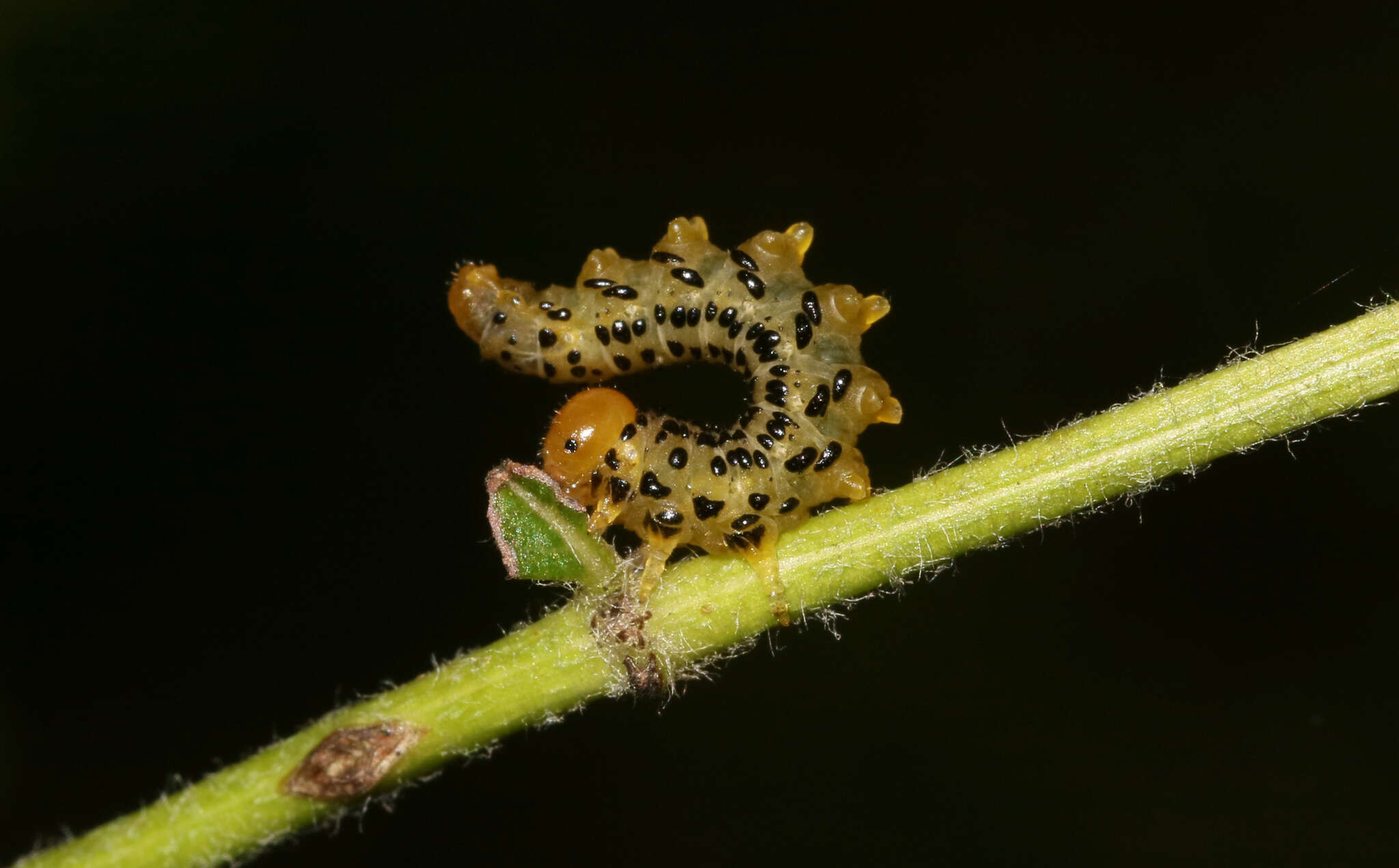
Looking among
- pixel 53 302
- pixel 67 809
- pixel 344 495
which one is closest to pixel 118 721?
pixel 67 809

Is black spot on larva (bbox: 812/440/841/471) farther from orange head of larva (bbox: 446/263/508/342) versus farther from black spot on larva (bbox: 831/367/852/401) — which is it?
orange head of larva (bbox: 446/263/508/342)

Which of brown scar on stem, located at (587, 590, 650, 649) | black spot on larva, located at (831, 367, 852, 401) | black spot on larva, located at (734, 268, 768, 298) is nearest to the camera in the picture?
brown scar on stem, located at (587, 590, 650, 649)

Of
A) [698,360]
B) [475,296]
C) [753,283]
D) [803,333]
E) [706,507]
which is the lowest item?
[706,507]

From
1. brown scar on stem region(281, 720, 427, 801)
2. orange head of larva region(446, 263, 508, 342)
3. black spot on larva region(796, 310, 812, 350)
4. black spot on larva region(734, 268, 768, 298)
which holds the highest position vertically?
orange head of larva region(446, 263, 508, 342)

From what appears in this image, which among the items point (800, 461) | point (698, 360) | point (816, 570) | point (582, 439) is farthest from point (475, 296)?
point (816, 570)

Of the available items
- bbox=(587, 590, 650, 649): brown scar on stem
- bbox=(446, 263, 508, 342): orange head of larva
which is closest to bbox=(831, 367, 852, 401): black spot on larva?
bbox=(587, 590, 650, 649): brown scar on stem

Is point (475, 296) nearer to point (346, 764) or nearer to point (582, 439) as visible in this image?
point (582, 439)
